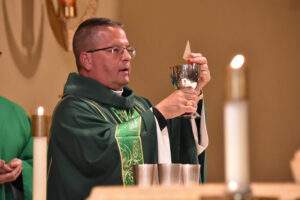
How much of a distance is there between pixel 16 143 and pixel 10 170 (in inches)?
14.3

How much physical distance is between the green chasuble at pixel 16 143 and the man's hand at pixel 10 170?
147mm

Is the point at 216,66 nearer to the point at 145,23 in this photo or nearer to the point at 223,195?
the point at 145,23

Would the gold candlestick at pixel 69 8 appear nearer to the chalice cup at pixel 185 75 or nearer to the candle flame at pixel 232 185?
the chalice cup at pixel 185 75

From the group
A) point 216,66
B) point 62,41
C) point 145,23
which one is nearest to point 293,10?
point 216,66

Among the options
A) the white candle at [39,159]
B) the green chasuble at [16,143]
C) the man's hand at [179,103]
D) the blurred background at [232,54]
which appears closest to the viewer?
the white candle at [39,159]

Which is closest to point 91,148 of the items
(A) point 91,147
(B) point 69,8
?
(A) point 91,147

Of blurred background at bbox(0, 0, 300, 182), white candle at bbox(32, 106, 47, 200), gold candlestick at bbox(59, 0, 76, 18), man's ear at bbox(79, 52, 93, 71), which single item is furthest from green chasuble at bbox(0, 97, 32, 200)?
blurred background at bbox(0, 0, 300, 182)

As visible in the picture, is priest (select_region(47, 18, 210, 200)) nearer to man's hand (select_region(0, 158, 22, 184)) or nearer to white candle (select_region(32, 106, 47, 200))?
man's hand (select_region(0, 158, 22, 184))

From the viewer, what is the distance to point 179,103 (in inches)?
127

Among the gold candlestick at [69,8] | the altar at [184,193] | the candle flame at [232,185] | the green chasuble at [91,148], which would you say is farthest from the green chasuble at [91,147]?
A: the candle flame at [232,185]

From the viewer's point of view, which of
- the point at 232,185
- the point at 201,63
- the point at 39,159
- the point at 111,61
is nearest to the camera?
the point at 232,185

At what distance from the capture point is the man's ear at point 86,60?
3.74 meters

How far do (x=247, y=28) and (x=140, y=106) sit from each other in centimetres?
196

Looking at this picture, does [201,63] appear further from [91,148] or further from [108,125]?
[91,148]
